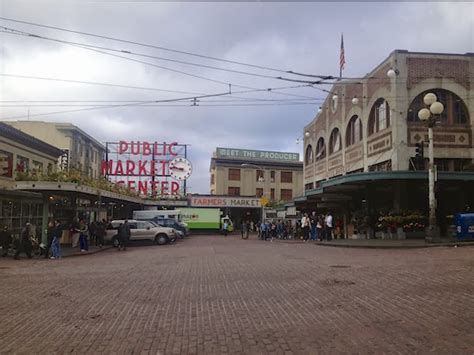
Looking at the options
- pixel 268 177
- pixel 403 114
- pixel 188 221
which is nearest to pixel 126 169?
pixel 188 221

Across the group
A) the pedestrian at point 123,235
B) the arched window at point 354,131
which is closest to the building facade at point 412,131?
the arched window at point 354,131

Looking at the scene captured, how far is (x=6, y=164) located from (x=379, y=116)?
74.3ft

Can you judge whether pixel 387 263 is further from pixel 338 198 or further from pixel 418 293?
pixel 338 198

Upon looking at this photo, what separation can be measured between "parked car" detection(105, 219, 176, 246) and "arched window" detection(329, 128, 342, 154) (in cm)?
1642

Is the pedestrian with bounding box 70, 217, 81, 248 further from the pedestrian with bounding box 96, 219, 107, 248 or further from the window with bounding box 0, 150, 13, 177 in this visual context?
the window with bounding box 0, 150, 13, 177

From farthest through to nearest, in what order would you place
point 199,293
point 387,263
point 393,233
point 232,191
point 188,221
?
point 232,191 → point 188,221 → point 393,233 → point 387,263 → point 199,293

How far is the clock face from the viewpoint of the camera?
58.7m

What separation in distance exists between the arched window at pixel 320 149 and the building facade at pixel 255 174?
24430mm

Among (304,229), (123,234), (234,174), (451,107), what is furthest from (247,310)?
(234,174)

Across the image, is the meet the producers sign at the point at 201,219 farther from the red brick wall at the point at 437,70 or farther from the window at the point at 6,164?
the red brick wall at the point at 437,70

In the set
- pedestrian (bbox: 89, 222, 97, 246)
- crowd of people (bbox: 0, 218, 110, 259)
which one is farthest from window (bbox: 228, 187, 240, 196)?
crowd of people (bbox: 0, 218, 110, 259)

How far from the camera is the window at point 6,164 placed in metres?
27.2

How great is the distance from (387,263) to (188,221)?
39.5 m

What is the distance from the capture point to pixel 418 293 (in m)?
9.66
